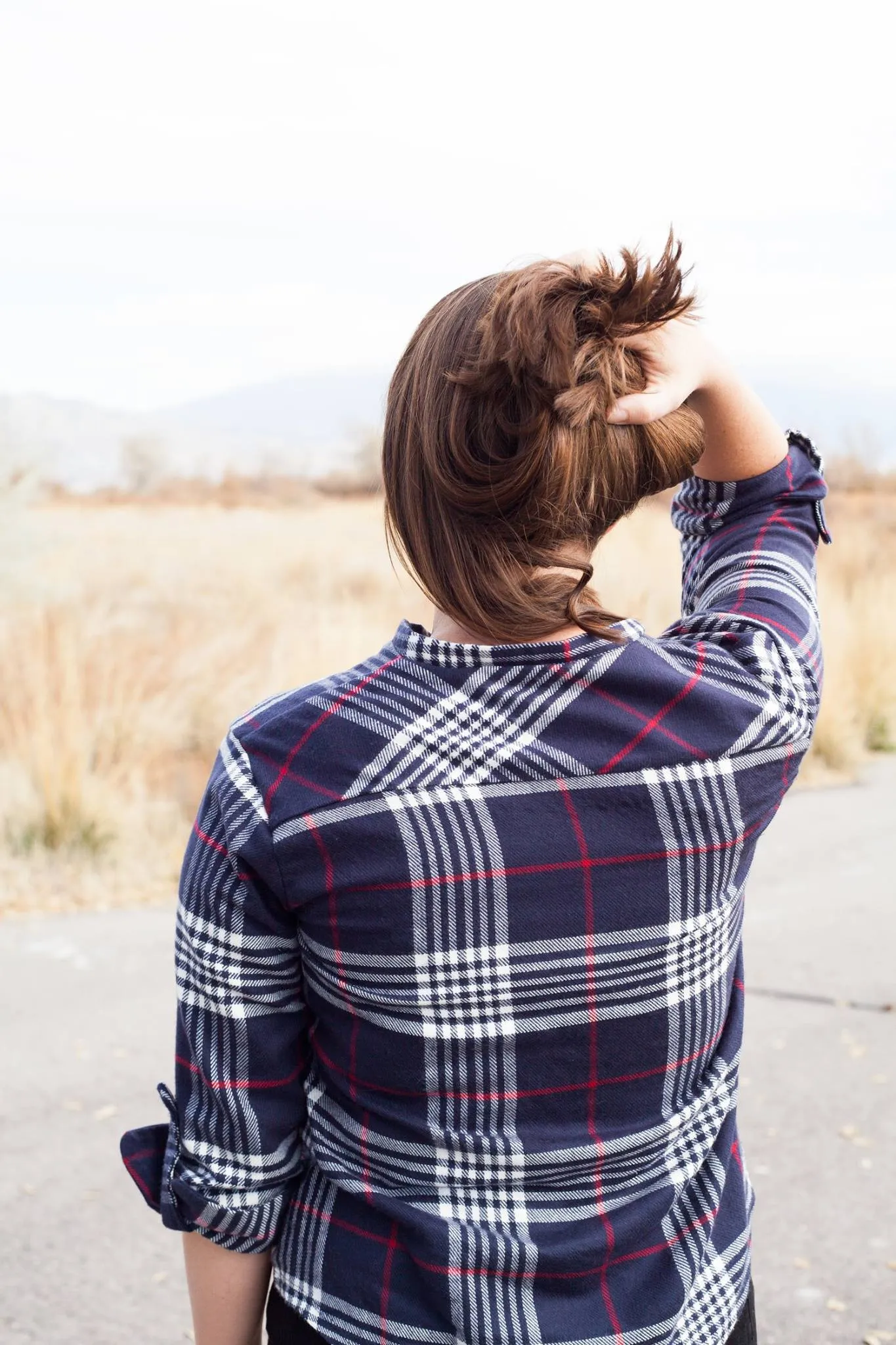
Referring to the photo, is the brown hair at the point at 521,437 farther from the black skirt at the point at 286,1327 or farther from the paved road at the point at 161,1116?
the paved road at the point at 161,1116

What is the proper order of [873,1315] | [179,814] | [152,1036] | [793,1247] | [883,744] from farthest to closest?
[883,744] → [179,814] → [152,1036] → [793,1247] → [873,1315]

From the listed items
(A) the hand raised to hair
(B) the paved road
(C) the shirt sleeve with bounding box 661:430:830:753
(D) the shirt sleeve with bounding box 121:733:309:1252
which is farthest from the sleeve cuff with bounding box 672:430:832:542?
(B) the paved road

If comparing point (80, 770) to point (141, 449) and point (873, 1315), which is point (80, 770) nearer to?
point (873, 1315)

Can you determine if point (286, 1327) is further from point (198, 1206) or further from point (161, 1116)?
point (161, 1116)

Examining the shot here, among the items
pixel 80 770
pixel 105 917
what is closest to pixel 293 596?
pixel 80 770

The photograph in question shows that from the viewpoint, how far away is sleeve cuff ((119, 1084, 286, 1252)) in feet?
3.43

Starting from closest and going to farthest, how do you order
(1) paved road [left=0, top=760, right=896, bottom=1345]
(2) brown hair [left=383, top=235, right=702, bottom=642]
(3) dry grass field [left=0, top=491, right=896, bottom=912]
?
1. (2) brown hair [left=383, top=235, right=702, bottom=642]
2. (1) paved road [left=0, top=760, right=896, bottom=1345]
3. (3) dry grass field [left=0, top=491, right=896, bottom=912]

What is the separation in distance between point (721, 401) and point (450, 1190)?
76 cm

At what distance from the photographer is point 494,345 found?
871 mm

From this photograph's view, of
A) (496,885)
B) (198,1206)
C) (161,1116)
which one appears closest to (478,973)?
(496,885)

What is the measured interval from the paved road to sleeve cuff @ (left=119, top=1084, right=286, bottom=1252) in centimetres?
140

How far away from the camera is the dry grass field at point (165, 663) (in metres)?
5.20

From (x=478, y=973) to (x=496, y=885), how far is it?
0.23 feet

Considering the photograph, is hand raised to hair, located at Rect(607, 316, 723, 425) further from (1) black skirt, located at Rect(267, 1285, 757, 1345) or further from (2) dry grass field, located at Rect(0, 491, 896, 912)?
(1) black skirt, located at Rect(267, 1285, 757, 1345)
